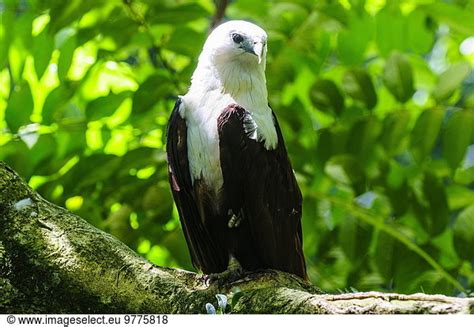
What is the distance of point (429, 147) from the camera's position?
517 centimetres

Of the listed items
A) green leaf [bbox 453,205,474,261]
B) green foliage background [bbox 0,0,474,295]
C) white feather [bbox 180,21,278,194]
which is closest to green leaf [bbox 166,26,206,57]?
green foliage background [bbox 0,0,474,295]

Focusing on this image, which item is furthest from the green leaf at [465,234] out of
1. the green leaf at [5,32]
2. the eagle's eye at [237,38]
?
the green leaf at [5,32]

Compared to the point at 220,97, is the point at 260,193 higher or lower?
lower

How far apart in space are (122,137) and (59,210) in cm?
232

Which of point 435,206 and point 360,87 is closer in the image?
point 435,206

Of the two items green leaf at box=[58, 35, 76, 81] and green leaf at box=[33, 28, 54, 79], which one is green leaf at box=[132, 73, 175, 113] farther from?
green leaf at box=[33, 28, 54, 79]

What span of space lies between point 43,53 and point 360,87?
7.04 ft

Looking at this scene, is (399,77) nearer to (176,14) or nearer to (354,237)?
(354,237)

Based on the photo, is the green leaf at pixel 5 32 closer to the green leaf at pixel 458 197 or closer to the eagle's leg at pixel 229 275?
the eagle's leg at pixel 229 275

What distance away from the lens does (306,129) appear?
553cm

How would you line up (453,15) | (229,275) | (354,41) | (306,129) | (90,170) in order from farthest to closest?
(354,41) → (306,129) → (453,15) → (90,170) → (229,275)

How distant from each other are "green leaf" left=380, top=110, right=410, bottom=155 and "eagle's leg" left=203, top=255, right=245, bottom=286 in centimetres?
150

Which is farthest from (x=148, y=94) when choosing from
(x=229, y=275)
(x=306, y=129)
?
(x=229, y=275)

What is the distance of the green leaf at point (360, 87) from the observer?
5.37 m
